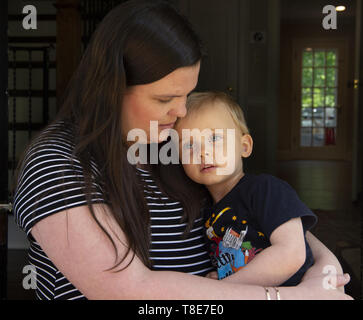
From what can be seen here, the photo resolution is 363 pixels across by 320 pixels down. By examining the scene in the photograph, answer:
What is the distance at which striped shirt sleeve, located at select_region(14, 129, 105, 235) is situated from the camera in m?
0.74

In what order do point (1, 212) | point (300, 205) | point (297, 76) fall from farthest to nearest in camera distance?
point (297, 76)
point (1, 212)
point (300, 205)

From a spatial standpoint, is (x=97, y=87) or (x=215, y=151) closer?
(x=97, y=87)

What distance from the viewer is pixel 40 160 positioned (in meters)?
0.77

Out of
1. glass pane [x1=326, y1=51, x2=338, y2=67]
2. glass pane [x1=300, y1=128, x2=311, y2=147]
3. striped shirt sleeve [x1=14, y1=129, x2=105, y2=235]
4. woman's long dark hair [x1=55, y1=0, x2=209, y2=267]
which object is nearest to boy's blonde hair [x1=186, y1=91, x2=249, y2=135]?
woman's long dark hair [x1=55, y1=0, x2=209, y2=267]

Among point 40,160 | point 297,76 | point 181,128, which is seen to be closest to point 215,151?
point 181,128

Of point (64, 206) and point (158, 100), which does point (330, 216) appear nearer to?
point (158, 100)

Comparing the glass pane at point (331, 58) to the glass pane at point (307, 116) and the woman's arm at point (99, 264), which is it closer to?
the glass pane at point (307, 116)

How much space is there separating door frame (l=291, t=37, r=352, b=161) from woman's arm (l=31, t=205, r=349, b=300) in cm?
1088

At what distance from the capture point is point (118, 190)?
0.82 m

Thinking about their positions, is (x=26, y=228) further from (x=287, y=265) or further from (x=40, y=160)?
(x=287, y=265)

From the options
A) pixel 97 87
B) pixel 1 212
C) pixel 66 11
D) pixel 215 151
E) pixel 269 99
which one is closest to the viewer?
pixel 97 87

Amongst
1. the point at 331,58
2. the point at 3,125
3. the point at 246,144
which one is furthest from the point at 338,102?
the point at 246,144

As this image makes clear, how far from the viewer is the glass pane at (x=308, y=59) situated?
443 inches
